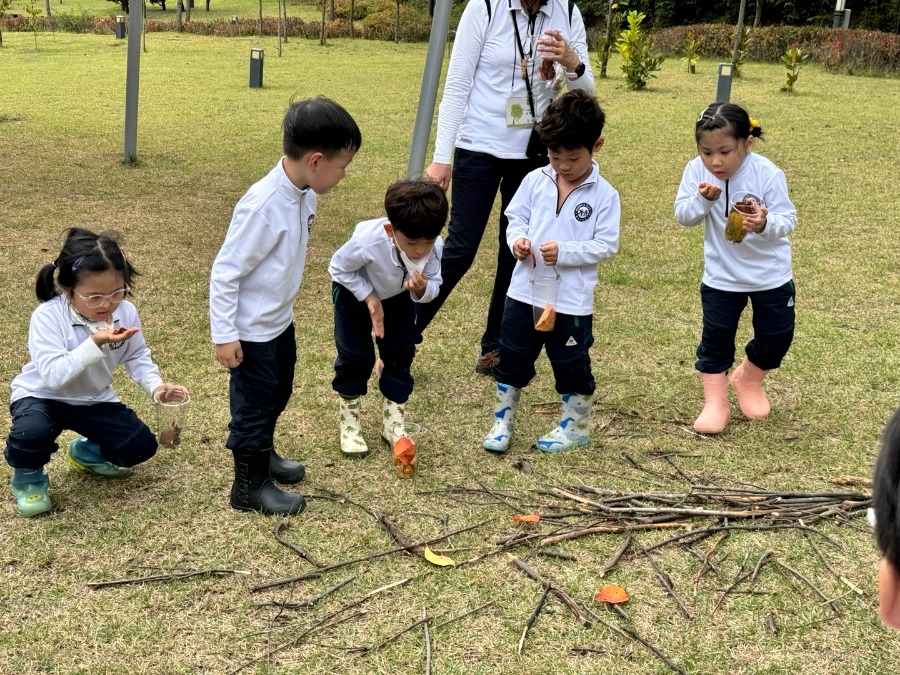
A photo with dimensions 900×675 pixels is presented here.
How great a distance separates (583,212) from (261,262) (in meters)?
1.28

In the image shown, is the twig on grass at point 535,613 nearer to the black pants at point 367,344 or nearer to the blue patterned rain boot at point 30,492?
the black pants at point 367,344

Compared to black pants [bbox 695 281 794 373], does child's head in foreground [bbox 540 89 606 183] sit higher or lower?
higher

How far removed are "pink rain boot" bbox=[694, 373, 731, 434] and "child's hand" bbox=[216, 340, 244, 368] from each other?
200 cm

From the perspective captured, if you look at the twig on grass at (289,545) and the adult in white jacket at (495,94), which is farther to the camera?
the adult in white jacket at (495,94)

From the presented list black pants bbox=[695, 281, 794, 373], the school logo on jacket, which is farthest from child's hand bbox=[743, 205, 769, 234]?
the school logo on jacket

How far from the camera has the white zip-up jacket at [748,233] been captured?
3.80m

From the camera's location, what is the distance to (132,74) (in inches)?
352

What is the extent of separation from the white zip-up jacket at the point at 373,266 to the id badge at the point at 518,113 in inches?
34.4

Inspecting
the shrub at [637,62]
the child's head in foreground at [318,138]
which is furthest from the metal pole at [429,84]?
the shrub at [637,62]

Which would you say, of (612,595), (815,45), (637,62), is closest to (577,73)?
(612,595)

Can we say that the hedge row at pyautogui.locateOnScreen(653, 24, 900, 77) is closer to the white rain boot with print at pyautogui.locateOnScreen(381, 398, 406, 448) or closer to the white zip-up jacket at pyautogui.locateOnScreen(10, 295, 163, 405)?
the white rain boot with print at pyautogui.locateOnScreen(381, 398, 406, 448)

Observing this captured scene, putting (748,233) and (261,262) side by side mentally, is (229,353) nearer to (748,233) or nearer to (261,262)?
(261,262)

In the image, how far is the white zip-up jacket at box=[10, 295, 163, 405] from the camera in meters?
2.98

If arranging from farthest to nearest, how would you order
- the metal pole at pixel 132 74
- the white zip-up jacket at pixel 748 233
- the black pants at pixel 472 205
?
1. the metal pole at pixel 132 74
2. the black pants at pixel 472 205
3. the white zip-up jacket at pixel 748 233
